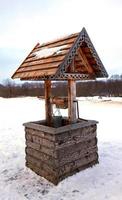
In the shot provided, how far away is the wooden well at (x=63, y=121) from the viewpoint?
6102mm

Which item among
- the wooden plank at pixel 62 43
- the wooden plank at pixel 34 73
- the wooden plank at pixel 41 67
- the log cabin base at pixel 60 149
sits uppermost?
the wooden plank at pixel 62 43

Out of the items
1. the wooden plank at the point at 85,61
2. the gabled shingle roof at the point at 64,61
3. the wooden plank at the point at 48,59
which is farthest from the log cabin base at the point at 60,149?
the wooden plank at the point at 48,59

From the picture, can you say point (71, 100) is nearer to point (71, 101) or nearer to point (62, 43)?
point (71, 101)

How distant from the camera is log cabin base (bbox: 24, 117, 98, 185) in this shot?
240 inches

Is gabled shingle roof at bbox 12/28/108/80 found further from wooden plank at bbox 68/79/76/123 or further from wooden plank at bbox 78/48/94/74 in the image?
wooden plank at bbox 68/79/76/123

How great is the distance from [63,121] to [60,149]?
137 cm

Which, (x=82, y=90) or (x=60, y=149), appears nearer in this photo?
(x=60, y=149)

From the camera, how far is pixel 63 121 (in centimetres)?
738

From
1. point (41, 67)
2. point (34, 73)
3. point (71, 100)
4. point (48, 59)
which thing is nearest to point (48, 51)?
point (48, 59)

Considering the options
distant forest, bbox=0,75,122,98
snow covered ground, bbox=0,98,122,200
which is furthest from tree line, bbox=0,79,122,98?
snow covered ground, bbox=0,98,122,200

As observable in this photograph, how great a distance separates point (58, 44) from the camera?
6766 mm

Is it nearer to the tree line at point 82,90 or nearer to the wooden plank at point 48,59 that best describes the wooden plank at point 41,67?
the wooden plank at point 48,59

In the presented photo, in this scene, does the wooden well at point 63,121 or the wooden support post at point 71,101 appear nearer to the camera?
the wooden well at point 63,121

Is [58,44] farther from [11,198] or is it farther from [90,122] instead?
[11,198]
